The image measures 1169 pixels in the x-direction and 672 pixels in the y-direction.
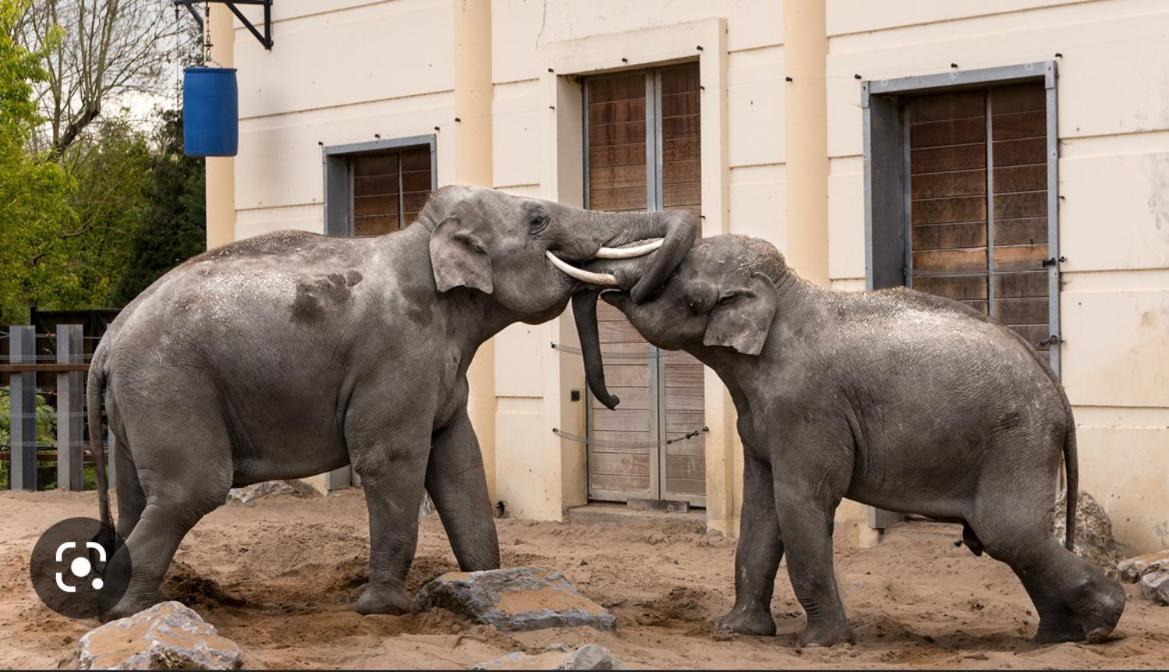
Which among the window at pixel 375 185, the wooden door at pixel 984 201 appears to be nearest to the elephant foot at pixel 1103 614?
the wooden door at pixel 984 201

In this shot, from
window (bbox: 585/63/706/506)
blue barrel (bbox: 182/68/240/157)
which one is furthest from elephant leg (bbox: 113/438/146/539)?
blue barrel (bbox: 182/68/240/157)

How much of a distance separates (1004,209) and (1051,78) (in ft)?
2.85

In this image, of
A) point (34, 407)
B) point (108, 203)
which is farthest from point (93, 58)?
point (34, 407)

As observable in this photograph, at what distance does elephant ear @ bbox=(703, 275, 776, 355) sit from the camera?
737cm

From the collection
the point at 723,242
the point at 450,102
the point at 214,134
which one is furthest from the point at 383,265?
the point at 214,134

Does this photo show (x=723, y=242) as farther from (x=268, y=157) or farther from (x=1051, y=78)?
(x=268, y=157)

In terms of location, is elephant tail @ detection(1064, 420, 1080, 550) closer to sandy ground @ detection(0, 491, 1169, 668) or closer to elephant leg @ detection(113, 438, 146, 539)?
sandy ground @ detection(0, 491, 1169, 668)

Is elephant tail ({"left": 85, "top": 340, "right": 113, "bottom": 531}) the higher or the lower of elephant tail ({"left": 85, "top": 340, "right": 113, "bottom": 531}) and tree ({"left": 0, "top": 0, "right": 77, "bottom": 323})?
the lower

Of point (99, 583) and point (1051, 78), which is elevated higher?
point (1051, 78)

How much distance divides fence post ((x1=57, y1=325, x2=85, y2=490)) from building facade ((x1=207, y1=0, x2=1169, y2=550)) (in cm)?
177

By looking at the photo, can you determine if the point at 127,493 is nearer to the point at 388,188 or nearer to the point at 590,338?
the point at 590,338

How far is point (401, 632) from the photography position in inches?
291

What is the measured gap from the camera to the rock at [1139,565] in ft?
28.7

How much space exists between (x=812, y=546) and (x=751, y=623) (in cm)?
57
